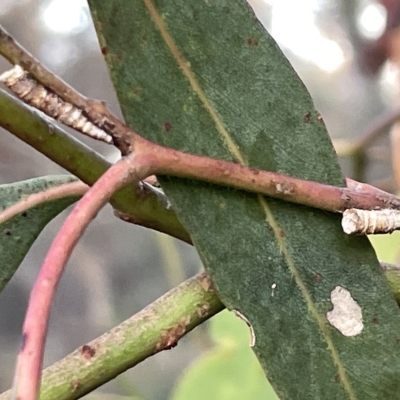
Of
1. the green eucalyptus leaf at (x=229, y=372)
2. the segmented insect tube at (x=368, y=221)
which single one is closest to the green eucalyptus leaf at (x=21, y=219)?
the segmented insect tube at (x=368, y=221)

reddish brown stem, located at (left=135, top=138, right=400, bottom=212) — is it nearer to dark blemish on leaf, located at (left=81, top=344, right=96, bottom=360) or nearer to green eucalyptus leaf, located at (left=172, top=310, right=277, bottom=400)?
dark blemish on leaf, located at (left=81, top=344, right=96, bottom=360)

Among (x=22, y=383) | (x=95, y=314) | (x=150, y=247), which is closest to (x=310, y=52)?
(x=150, y=247)

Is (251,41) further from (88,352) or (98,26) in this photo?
(88,352)

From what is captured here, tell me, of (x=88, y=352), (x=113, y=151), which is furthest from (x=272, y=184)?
(x=113, y=151)

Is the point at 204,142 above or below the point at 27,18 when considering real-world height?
below

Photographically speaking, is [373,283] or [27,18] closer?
[373,283]

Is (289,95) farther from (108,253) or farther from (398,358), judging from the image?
(108,253)
